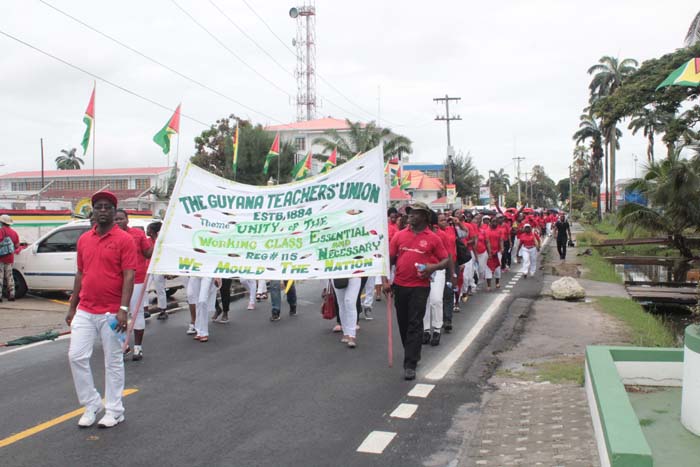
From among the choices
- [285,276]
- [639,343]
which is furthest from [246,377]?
[639,343]

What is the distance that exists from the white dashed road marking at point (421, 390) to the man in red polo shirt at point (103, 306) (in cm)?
275

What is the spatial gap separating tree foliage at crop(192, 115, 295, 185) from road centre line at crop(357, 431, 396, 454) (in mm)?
39792

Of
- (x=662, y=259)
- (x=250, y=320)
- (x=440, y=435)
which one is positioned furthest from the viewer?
(x=662, y=259)

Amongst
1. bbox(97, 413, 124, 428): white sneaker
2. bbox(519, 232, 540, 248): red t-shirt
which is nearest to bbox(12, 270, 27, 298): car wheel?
bbox(97, 413, 124, 428): white sneaker

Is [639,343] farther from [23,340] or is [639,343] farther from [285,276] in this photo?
[23,340]

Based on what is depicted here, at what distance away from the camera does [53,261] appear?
524 inches

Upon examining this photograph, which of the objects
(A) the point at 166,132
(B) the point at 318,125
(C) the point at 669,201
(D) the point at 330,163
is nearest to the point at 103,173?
(B) the point at 318,125

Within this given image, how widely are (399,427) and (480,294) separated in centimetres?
959

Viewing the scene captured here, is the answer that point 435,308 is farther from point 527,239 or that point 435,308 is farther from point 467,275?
point 527,239

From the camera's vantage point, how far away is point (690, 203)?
18.2 meters

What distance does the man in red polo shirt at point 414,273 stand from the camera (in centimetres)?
703

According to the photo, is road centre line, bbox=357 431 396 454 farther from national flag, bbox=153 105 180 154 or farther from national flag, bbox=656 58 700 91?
national flag, bbox=153 105 180 154

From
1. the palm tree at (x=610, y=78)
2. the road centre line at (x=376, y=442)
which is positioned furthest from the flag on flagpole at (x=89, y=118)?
the palm tree at (x=610, y=78)

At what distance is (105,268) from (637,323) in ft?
28.5
